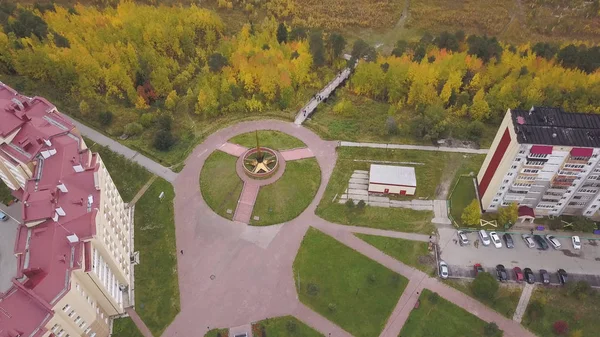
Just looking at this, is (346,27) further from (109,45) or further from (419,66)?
(109,45)

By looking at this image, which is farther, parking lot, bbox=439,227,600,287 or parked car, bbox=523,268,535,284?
parking lot, bbox=439,227,600,287

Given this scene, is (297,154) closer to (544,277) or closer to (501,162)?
(501,162)

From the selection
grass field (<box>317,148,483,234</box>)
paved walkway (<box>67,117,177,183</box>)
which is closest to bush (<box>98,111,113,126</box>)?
paved walkway (<box>67,117,177,183</box>)

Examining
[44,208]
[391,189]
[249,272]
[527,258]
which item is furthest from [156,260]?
[527,258]

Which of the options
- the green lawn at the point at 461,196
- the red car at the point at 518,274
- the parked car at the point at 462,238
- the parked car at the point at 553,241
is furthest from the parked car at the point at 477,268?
the parked car at the point at 553,241

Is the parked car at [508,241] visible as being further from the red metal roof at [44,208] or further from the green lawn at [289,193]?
the red metal roof at [44,208]

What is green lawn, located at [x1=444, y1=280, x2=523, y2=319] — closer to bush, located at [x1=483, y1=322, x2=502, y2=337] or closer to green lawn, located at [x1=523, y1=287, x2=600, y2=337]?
green lawn, located at [x1=523, y1=287, x2=600, y2=337]

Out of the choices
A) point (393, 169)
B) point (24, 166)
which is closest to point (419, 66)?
point (393, 169)
